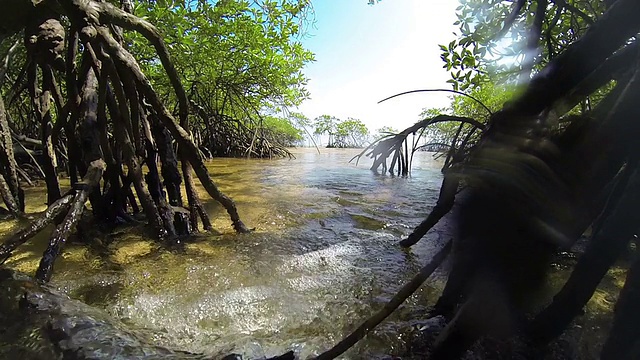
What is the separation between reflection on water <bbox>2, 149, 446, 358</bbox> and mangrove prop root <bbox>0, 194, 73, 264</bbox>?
1.16ft

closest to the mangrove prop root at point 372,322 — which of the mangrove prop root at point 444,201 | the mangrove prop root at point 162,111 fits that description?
the mangrove prop root at point 444,201

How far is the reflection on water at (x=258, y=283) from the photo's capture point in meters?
1.28

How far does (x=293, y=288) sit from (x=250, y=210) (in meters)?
1.73

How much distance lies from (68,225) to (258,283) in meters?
0.94

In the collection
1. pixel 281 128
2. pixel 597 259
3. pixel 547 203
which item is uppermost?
pixel 281 128

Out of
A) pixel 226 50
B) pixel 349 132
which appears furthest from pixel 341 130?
pixel 226 50

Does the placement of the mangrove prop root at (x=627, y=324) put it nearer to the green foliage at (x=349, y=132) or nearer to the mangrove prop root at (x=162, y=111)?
the mangrove prop root at (x=162, y=111)

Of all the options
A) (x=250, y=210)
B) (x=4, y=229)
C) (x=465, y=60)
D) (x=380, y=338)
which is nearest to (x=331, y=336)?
(x=380, y=338)

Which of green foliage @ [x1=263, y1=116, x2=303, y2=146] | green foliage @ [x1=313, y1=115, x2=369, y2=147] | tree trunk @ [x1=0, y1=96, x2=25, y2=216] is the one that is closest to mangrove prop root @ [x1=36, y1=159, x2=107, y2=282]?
tree trunk @ [x1=0, y1=96, x2=25, y2=216]

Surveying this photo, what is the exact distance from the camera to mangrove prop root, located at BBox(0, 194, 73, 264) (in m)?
1.22

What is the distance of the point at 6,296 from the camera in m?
1.02

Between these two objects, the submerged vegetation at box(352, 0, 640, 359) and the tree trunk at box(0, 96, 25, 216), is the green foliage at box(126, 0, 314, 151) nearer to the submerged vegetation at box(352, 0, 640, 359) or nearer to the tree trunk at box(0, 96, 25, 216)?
the tree trunk at box(0, 96, 25, 216)

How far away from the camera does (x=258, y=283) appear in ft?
5.62

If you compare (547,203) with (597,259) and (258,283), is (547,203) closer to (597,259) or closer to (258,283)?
(597,259)
